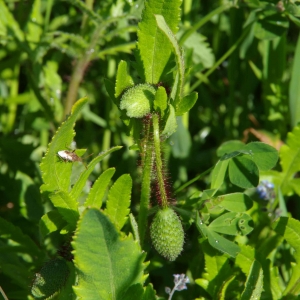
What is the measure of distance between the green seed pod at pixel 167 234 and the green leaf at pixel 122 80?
1.24 feet

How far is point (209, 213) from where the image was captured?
1.74 meters

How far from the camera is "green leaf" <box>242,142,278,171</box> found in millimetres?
1797

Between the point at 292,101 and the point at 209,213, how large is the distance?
1.02 meters

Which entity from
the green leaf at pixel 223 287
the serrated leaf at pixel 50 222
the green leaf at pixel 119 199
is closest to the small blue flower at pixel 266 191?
the green leaf at pixel 223 287

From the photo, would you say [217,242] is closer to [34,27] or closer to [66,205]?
[66,205]

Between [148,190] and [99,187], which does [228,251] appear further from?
[99,187]

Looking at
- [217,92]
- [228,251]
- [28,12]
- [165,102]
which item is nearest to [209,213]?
[228,251]

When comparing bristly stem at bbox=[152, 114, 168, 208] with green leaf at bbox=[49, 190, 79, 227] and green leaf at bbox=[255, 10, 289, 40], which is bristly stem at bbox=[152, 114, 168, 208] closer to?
green leaf at bbox=[49, 190, 79, 227]

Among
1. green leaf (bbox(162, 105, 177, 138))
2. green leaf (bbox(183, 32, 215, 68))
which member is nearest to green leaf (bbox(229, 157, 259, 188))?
green leaf (bbox(162, 105, 177, 138))

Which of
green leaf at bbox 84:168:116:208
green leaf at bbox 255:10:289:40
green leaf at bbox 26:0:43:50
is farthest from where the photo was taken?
green leaf at bbox 26:0:43:50

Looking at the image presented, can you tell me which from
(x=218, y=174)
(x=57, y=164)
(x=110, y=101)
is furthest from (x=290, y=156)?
(x=110, y=101)

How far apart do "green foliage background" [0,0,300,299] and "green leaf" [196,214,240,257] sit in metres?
0.36

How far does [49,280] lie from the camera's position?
59.7 inches

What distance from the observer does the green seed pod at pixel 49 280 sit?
152 cm
